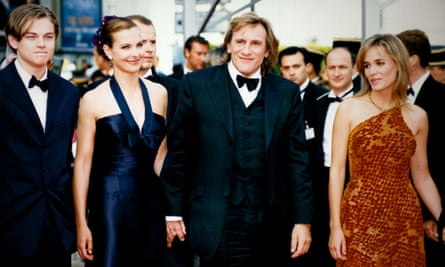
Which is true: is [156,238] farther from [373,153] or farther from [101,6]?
[101,6]

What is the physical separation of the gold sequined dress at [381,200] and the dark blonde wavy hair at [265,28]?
0.64 m

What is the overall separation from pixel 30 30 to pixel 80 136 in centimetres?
64

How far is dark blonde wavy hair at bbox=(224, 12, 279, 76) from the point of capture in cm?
296

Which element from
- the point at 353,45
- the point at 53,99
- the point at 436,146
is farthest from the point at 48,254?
the point at 353,45

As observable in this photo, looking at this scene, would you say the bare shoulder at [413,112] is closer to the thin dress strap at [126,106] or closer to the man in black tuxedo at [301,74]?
the man in black tuxedo at [301,74]

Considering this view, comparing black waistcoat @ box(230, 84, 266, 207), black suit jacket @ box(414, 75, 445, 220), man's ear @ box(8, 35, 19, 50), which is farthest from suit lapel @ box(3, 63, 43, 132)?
black suit jacket @ box(414, 75, 445, 220)

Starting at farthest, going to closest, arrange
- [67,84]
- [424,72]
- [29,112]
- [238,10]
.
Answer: [238,10] → [424,72] → [67,84] → [29,112]

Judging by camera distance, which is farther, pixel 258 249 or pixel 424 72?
pixel 424 72

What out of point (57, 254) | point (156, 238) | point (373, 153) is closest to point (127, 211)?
point (156, 238)

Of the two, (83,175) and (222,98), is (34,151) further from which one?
(222,98)

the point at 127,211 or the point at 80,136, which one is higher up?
the point at 80,136

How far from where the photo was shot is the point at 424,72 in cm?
364

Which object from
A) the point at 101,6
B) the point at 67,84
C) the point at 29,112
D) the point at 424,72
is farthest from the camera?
the point at 101,6

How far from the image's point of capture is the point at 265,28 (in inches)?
118
